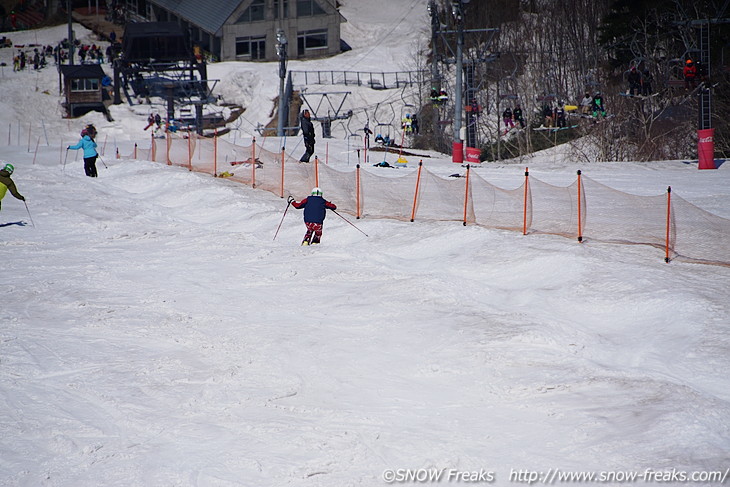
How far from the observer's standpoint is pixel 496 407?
7.46 m

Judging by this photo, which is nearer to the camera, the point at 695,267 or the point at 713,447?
the point at 713,447

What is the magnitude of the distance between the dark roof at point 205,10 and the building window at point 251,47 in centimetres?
224

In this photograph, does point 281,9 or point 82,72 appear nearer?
point 82,72

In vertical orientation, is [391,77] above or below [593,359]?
above

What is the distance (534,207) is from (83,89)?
158 feet

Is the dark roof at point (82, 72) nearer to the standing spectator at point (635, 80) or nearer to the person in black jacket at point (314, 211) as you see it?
the standing spectator at point (635, 80)

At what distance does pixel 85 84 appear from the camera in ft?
184

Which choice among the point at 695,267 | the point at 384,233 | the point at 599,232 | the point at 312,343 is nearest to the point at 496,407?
the point at 312,343

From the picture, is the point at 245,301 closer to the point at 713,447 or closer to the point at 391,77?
the point at 713,447

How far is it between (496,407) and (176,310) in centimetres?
562

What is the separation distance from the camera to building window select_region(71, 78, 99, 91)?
55844 millimetres

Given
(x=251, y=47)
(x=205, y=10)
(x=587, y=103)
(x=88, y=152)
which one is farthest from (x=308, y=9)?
(x=88, y=152)

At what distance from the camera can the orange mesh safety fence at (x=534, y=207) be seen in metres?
12.9

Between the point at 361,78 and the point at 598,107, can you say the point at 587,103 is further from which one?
the point at 361,78
